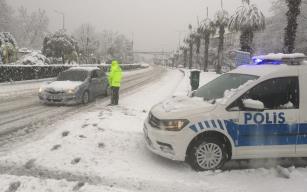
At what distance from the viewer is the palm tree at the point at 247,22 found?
4225 centimetres

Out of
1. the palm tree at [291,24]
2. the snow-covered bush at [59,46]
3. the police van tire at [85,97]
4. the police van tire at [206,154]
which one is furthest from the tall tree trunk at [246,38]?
the police van tire at [206,154]

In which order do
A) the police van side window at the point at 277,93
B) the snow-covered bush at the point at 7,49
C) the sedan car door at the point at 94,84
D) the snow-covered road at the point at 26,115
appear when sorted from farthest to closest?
the snow-covered bush at the point at 7,49, the sedan car door at the point at 94,84, the snow-covered road at the point at 26,115, the police van side window at the point at 277,93

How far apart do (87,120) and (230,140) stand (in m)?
5.33

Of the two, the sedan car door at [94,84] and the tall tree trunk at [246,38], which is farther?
the tall tree trunk at [246,38]

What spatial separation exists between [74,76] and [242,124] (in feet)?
37.8

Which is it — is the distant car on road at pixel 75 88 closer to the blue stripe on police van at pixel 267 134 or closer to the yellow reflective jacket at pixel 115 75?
the yellow reflective jacket at pixel 115 75

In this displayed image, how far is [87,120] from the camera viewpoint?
11602 mm

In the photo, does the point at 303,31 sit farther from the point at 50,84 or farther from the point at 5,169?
the point at 5,169

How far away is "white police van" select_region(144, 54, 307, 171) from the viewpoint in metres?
7.22

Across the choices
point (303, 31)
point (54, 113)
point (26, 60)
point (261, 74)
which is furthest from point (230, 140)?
point (303, 31)

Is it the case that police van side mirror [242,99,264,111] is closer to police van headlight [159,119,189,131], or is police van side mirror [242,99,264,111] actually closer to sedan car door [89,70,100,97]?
police van headlight [159,119,189,131]

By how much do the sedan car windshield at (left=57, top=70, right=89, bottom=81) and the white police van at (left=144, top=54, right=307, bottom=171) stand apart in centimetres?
1035

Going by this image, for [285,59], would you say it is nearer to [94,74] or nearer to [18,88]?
[94,74]

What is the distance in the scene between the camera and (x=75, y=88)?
16266mm
